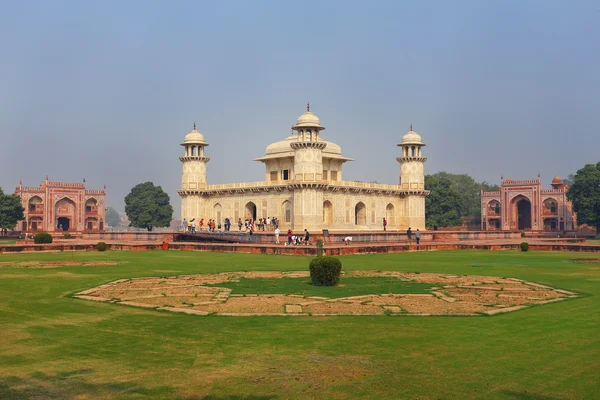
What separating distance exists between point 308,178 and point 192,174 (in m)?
10.7

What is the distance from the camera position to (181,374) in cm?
537

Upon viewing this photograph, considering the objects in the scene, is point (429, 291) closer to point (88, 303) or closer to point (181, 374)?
point (88, 303)

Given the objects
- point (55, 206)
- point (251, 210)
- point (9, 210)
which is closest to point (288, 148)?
point (251, 210)

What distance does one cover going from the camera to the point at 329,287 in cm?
1125

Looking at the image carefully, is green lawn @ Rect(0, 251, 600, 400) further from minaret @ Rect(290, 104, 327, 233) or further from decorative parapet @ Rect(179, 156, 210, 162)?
decorative parapet @ Rect(179, 156, 210, 162)

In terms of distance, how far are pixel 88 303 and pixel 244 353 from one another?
3995 millimetres

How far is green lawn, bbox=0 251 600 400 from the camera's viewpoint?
16.2ft

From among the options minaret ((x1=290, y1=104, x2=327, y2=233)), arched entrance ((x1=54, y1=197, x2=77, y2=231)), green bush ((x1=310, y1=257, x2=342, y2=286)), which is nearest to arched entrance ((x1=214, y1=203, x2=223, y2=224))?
minaret ((x1=290, y1=104, x2=327, y2=233))

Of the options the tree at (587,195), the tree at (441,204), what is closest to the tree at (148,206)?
the tree at (441,204)

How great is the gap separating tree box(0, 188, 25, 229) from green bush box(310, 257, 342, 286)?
45.9 metres

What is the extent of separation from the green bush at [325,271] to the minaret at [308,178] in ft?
89.0

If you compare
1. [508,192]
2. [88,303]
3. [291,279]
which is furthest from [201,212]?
[88,303]

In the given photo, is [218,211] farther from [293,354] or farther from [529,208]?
[293,354]

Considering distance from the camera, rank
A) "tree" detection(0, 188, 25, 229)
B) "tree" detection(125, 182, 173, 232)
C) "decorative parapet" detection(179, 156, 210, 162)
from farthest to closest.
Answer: "tree" detection(125, 182, 173, 232), "tree" detection(0, 188, 25, 229), "decorative parapet" detection(179, 156, 210, 162)
